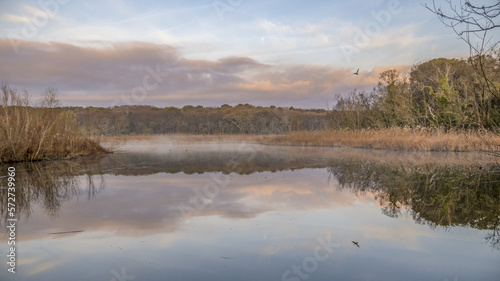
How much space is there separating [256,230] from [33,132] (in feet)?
32.7

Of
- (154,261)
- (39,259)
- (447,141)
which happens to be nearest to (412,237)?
(154,261)

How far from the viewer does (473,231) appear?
394 cm

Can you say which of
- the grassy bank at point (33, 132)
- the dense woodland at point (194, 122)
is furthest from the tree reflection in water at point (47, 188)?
the dense woodland at point (194, 122)

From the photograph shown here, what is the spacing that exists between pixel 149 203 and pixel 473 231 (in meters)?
4.31

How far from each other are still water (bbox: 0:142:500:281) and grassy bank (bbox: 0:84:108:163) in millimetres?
3502

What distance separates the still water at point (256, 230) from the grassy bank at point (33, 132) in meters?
3.50

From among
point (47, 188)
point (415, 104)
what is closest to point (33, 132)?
point (47, 188)

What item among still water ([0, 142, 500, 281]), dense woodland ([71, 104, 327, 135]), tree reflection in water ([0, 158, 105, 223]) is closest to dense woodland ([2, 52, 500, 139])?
tree reflection in water ([0, 158, 105, 223])

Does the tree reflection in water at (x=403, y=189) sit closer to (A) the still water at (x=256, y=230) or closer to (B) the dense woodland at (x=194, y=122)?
(A) the still water at (x=256, y=230)

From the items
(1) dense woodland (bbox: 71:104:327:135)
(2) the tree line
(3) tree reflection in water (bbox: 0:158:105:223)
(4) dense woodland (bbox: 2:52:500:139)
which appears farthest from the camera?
(1) dense woodland (bbox: 71:104:327:135)

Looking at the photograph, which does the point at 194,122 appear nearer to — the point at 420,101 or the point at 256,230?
the point at 420,101

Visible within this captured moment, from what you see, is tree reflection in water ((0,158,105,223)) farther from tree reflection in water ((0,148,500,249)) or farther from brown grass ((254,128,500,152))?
brown grass ((254,128,500,152))

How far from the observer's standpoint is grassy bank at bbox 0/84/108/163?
10109mm

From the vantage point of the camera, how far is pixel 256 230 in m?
3.96
